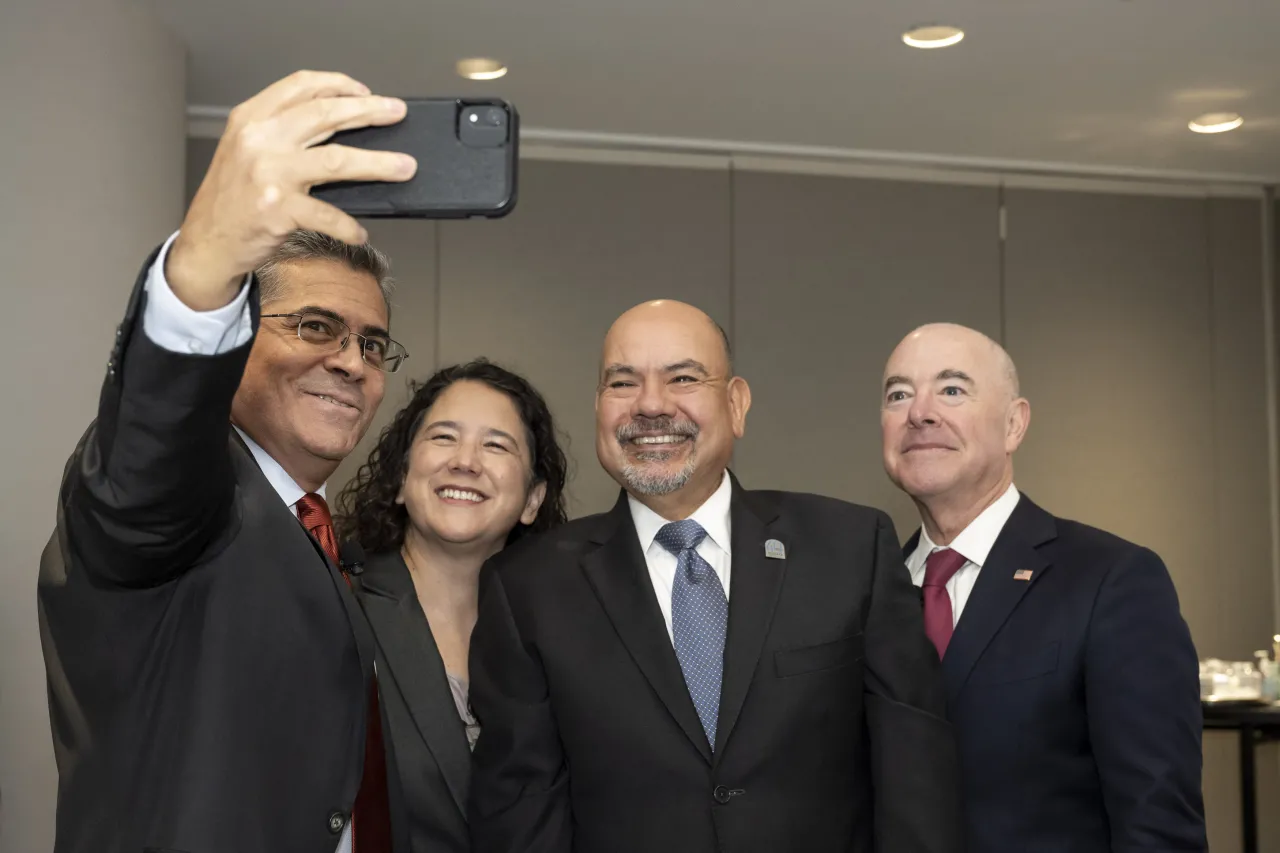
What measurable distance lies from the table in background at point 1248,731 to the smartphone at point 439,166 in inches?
184

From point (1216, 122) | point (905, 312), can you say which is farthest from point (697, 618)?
point (1216, 122)

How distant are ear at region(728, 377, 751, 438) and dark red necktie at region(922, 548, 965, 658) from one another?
1.60 feet

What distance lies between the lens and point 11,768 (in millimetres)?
3303

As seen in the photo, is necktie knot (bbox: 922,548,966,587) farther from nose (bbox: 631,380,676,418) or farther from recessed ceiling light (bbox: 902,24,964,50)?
recessed ceiling light (bbox: 902,24,964,50)

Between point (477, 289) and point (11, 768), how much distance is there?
9.22ft

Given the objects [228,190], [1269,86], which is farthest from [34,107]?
[1269,86]

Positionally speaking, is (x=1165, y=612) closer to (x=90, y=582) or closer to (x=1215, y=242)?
(x=90, y=582)

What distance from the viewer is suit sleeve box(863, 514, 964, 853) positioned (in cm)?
201

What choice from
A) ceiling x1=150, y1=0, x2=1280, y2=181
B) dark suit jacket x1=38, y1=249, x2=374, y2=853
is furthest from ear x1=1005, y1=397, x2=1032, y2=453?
ceiling x1=150, y1=0, x2=1280, y2=181

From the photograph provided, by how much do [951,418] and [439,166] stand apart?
1824 millimetres

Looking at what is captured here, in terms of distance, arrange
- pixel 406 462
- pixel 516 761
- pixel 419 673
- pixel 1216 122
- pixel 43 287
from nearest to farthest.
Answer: pixel 516 761, pixel 419 673, pixel 406 462, pixel 43 287, pixel 1216 122

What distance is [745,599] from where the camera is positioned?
7.00 ft

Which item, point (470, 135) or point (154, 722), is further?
point (154, 722)

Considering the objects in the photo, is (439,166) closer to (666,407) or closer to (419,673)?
(666,407)
